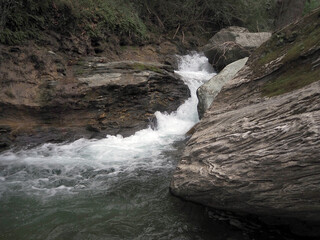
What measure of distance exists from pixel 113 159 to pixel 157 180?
5.30 feet

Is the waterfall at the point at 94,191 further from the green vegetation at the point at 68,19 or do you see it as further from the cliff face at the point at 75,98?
the green vegetation at the point at 68,19

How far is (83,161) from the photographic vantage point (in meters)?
6.42

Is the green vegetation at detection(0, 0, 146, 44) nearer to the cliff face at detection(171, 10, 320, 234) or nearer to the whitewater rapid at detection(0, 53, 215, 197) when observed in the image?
the whitewater rapid at detection(0, 53, 215, 197)

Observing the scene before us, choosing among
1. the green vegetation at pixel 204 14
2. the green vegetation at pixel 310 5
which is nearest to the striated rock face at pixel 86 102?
the green vegetation at pixel 310 5

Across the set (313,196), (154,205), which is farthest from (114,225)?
(313,196)

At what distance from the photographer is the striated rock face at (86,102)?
7.39 meters

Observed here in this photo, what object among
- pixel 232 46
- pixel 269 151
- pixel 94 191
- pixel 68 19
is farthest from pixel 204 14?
pixel 269 151

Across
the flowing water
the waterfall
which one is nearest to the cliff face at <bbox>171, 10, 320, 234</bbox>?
the flowing water

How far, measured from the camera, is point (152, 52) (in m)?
13.6

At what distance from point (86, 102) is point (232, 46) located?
23.6 feet

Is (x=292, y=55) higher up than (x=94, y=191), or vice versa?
(x=292, y=55)

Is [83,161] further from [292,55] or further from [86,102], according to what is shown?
[292,55]

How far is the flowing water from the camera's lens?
3811 millimetres

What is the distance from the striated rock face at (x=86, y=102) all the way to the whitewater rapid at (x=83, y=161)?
0.38 meters
